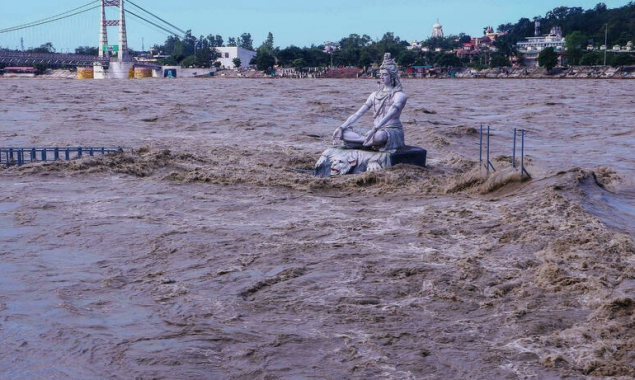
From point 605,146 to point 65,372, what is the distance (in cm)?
1907

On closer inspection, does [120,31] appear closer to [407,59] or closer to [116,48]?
[116,48]

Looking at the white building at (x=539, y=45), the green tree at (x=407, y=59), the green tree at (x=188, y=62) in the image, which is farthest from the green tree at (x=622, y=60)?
the green tree at (x=188, y=62)

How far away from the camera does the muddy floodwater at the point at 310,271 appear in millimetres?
6324

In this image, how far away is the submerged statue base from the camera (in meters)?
14.0

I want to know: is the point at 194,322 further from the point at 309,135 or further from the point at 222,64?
the point at 222,64

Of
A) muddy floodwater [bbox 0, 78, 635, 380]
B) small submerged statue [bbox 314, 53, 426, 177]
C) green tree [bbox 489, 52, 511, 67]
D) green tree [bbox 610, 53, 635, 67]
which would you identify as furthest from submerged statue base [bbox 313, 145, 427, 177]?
green tree [bbox 489, 52, 511, 67]

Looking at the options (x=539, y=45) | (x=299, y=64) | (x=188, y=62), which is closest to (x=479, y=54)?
(x=539, y=45)

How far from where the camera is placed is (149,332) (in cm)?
686

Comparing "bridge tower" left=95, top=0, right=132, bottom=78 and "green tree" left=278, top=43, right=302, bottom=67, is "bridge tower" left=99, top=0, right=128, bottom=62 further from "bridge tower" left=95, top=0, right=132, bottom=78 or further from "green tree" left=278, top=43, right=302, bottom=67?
"green tree" left=278, top=43, right=302, bottom=67

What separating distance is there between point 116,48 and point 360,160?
121455 mm

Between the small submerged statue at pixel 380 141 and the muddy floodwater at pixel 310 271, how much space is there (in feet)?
1.10

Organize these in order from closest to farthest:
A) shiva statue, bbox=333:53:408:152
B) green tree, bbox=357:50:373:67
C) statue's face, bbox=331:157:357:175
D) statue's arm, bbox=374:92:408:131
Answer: statue's arm, bbox=374:92:408:131 → shiva statue, bbox=333:53:408:152 → statue's face, bbox=331:157:357:175 → green tree, bbox=357:50:373:67

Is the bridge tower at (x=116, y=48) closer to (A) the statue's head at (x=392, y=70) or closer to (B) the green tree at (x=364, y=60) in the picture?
(B) the green tree at (x=364, y=60)

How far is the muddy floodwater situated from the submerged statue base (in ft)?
0.84
